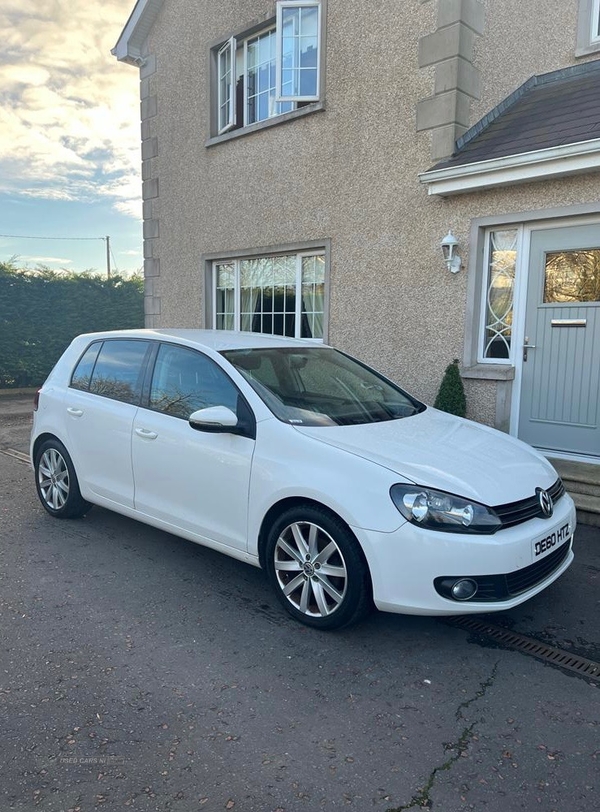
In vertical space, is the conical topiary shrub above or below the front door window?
below

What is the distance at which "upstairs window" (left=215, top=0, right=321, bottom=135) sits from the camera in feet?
26.3

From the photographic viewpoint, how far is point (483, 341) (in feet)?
22.0

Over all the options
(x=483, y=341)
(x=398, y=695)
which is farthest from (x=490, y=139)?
(x=398, y=695)

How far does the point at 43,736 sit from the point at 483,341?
5.54m

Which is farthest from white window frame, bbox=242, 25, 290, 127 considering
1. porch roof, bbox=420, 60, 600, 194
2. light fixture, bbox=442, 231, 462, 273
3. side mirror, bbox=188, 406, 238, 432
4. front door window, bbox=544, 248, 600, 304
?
side mirror, bbox=188, 406, 238, 432

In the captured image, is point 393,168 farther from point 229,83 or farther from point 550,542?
point 550,542

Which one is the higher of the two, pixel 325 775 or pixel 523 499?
pixel 523 499

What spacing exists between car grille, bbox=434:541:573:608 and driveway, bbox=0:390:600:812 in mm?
336

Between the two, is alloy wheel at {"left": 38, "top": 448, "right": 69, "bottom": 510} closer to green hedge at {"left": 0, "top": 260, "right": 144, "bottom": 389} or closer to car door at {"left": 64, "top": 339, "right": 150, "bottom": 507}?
car door at {"left": 64, "top": 339, "right": 150, "bottom": 507}

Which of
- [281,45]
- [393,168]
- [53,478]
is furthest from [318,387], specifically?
[281,45]

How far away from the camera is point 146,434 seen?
13.9 feet

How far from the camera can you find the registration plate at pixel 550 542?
323 cm

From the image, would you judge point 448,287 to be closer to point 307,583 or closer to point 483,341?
point 483,341

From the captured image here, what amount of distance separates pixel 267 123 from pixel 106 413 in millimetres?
5653
